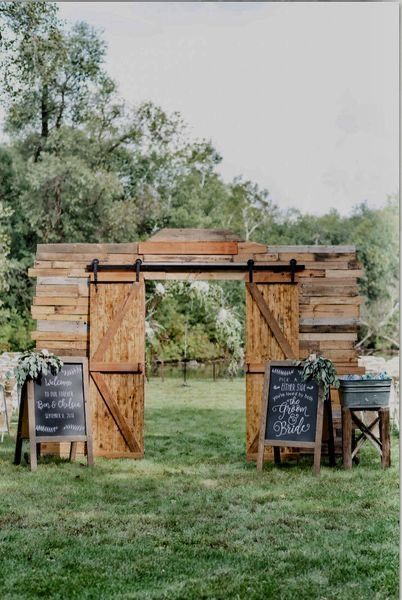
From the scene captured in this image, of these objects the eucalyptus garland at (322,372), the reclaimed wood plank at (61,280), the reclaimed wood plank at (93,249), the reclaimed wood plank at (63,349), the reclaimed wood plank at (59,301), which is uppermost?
the reclaimed wood plank at (93,249)

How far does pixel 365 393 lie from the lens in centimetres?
714

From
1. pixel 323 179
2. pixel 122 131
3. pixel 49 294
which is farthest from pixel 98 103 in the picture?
pixel 49 294

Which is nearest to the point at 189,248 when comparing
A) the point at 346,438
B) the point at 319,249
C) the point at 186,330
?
the point at 319,249

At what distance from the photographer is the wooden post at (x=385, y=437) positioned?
7133 mm

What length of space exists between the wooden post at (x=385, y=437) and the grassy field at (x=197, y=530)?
10cm

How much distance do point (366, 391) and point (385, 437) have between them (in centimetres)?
45

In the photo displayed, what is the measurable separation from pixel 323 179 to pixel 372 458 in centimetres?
1728

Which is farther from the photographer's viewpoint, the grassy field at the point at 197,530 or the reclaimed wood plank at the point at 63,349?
the reclaimed wood plank at the point at 63,349

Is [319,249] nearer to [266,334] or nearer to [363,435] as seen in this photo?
[266,334]

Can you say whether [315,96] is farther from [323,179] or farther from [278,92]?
[323,179]

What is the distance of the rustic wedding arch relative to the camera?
781 cm

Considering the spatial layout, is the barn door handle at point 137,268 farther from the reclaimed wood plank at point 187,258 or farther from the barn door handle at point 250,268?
the barn door handle at point 250,268

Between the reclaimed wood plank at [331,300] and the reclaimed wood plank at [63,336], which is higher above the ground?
the reclaimed wood plank at [331,300]

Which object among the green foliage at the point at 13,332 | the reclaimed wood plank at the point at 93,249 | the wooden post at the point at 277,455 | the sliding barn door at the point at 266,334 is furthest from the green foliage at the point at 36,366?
the green foliage at the point at 13,332
